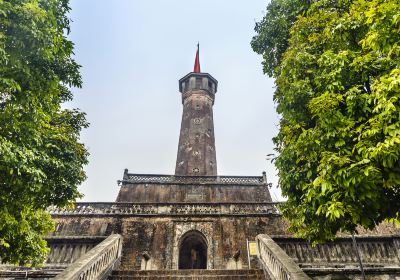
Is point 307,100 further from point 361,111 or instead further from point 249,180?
point 249,180

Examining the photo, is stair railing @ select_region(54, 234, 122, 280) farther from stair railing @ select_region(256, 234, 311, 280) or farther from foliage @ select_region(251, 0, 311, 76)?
foliage @ select_region(251, 0, 311, 76)

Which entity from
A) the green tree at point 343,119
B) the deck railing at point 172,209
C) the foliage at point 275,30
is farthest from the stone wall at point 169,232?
the foliage at point 275,30

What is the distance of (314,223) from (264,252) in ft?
13.9

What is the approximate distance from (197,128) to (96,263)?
1845cm

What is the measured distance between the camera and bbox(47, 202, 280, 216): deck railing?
1380 centimetres

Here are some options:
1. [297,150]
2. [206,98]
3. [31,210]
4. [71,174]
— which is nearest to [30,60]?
[71,174]

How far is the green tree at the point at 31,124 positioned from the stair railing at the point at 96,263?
58.6 inches

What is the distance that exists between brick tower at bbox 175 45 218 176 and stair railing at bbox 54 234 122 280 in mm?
11912

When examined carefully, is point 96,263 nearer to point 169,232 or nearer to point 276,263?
point 276,263

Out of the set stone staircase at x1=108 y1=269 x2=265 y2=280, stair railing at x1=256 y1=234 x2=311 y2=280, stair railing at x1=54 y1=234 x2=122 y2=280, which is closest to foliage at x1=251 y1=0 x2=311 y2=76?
stair railing at x1=256 y1=234 x2=311 y2=280

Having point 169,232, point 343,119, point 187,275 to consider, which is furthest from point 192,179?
point 343,119

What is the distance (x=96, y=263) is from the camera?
746 cm

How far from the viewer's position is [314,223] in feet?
18.3

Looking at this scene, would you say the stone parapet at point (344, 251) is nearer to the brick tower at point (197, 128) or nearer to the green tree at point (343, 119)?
the green tree at point (343, 119)
